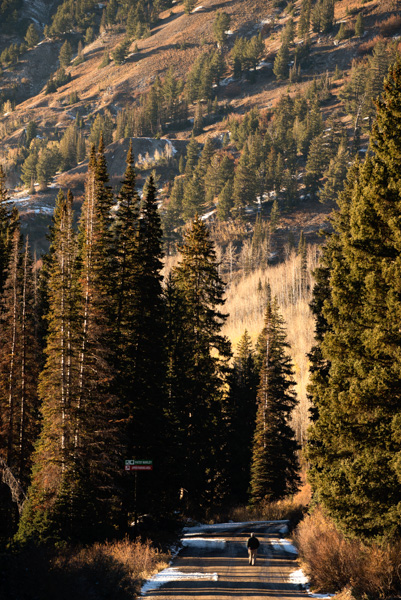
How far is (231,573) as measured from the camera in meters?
17.9

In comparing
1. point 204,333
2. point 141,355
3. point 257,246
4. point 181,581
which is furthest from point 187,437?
point 257,246

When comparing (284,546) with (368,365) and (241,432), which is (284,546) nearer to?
(368,365)

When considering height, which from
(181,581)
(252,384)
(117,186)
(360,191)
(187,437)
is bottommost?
(181,581)

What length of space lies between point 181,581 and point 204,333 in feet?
56.8

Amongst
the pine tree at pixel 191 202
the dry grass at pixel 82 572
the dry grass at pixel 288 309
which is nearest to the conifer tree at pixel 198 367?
the dry grass at pixel 82 572

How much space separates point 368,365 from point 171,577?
839cm

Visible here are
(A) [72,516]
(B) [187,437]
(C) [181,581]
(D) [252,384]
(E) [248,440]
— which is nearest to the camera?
(C) [181,581]

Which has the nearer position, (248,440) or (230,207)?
(248,440)

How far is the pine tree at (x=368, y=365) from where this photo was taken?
14477mm

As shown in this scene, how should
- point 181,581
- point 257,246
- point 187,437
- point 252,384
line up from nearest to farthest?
point 181,581 < point 187,437 < point 252,384 < point 257,246

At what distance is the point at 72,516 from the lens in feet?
70.4

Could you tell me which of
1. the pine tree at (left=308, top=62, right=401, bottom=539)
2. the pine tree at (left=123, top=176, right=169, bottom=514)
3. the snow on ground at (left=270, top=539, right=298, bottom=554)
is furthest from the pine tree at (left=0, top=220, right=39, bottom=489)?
the pine tree at (left=308, top=62, right=401, bottom=539)

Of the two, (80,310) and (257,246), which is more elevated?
(257,246)

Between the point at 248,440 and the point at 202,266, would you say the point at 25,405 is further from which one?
the point at 248,440
